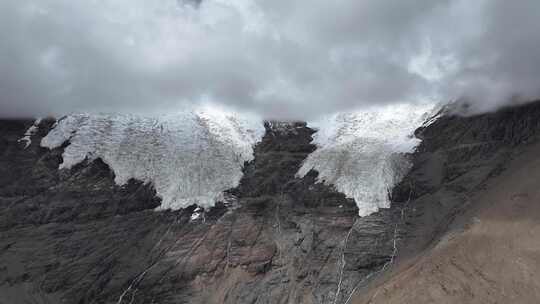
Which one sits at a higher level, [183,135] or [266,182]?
[183,135]

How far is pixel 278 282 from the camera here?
74438mm

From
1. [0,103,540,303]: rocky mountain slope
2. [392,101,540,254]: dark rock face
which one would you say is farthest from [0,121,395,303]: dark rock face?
[392,101,540,254]: dark rock face

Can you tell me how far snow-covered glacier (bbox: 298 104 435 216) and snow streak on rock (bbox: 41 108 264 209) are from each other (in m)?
Result: 12.3

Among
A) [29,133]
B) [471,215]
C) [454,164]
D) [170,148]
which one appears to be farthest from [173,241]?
[454,164]

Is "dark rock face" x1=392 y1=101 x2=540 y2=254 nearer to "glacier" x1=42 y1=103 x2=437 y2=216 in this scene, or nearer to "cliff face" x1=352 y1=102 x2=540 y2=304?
"cliff face" x1=352 y1=102 x2=540 y2=304

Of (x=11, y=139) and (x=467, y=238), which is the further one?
(x=11, y=139)

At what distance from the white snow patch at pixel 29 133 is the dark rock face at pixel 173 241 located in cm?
286

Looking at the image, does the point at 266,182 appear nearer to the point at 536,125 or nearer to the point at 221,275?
the point at 221,275

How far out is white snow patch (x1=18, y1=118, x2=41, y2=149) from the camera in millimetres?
96875

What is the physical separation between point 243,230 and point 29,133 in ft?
137

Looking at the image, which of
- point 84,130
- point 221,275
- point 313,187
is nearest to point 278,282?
point 221,275

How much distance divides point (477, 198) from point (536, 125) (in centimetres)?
1553

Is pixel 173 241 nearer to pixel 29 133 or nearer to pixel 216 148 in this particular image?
pixel 216 148

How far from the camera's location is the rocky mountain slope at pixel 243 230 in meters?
74.0
